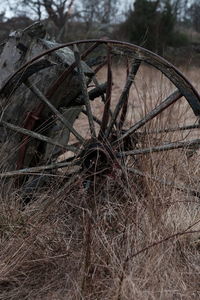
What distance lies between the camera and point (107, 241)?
2.75 metres

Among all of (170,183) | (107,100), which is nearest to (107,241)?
(170,183)

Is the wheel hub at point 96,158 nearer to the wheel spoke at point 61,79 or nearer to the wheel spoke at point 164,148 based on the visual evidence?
the wheel spoke at point 164,148

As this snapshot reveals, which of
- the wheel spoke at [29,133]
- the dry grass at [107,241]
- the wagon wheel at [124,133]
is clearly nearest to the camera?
the dry grass at [107,241]

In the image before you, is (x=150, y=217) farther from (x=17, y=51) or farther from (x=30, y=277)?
(x=17, y=51)

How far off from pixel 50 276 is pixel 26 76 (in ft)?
5.15

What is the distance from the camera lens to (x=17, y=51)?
4.07 meters

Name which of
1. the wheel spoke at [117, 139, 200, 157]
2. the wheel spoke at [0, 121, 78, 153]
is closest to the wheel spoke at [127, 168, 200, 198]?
the wheel spoke at [117, 139, 200, 157]

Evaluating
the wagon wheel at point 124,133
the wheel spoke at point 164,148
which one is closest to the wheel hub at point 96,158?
the wagon wheel at point 124,133

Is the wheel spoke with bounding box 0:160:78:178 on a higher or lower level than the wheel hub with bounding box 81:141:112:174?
lower

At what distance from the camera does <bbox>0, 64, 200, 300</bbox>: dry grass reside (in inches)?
102

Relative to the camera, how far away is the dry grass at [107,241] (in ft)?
8.50

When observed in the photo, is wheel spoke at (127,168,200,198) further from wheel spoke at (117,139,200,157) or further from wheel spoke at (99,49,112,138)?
wheel spoke at (99,49,112,138)

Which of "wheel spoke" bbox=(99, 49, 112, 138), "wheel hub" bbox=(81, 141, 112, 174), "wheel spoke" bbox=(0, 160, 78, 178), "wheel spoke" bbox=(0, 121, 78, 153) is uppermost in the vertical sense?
"wheel spoke" bbox=(99, 49, 112, 138)

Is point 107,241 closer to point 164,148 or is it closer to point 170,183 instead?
point 170,183
